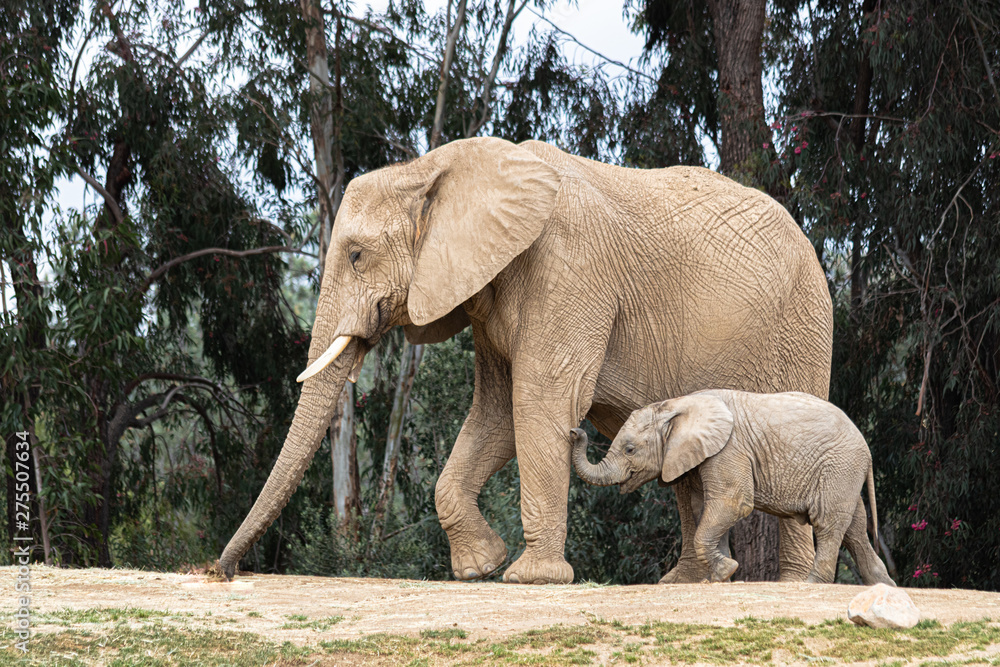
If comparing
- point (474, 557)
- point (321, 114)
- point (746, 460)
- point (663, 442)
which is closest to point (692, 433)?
point (663, 442)

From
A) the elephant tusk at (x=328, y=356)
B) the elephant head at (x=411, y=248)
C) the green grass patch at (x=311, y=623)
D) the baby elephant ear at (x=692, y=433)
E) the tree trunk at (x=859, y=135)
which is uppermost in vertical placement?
the tree trunk at (x=859, y=135)

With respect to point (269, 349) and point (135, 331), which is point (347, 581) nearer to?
point (135, 331)

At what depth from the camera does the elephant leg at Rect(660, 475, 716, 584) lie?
22.6ft

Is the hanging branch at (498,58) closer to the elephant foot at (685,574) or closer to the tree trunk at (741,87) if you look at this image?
the tree trunk at (741,87)

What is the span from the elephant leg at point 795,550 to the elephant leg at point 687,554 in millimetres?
447

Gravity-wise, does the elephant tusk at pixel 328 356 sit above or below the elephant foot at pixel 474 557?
above

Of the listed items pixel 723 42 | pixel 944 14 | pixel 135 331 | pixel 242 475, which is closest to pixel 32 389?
pixel 135 331

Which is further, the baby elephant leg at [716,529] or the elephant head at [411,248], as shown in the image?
the elephant head at [411,248]

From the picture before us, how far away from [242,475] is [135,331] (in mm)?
2982

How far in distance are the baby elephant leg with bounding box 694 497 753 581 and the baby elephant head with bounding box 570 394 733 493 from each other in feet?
0.89

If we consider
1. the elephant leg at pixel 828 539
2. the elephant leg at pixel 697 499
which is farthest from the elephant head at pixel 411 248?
the elephant leg at pixel 828 539

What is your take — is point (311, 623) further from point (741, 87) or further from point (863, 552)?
point (741, 87)

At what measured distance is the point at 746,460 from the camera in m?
6.59

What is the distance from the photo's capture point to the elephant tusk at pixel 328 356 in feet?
22.5
